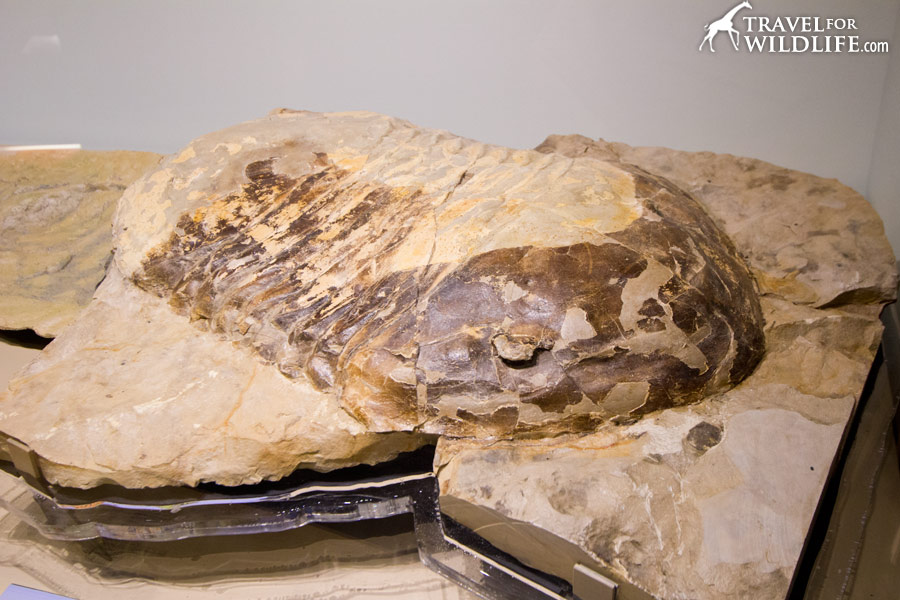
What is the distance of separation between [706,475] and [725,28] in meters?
2.60

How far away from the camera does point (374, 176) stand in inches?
116

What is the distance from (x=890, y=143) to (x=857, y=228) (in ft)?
2.32

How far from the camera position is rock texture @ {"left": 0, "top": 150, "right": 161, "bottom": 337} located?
3684mm

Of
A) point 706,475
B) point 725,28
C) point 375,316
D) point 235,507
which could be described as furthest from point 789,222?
point 235,507

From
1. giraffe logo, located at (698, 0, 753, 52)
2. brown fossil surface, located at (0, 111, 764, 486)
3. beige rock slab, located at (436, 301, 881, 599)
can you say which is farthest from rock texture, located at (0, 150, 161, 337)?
giraffe logo, located at (698, 0, 753, 52)

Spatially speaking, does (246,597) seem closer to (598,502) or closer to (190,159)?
(598,502)

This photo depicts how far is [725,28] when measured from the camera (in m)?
3.79

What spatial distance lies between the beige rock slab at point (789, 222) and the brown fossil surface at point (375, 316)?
260mm

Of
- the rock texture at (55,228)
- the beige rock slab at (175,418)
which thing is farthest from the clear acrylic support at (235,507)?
the rock texture at (55,228)

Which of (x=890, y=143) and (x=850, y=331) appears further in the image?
(x=890, y=143)

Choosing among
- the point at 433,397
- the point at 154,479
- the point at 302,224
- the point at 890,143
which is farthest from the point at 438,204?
the point at 890,143

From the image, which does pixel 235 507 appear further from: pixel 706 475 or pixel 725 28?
pixel 725 28

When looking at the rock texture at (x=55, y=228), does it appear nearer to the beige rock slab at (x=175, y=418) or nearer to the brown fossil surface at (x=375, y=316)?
the brown fossil surface at (x=375, y=316)

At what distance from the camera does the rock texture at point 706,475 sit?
6.60 feet
